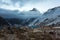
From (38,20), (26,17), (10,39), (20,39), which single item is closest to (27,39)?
(20,39)

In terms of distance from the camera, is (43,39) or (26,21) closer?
(43,39)

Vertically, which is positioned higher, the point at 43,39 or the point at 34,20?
the point at 43,39

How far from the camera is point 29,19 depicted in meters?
122

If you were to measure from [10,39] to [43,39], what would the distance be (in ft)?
12.6

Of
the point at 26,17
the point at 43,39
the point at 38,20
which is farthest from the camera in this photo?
the point at 26,17

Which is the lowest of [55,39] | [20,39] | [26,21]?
[26,21]

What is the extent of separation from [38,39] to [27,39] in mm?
1318

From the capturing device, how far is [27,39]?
17188mm

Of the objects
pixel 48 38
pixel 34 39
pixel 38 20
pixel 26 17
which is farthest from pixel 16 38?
pixel 26 17

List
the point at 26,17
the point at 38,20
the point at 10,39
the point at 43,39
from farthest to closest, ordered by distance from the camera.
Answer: the point at 26,17
the point at 38,20
the point at 43,39
the point at 10,39

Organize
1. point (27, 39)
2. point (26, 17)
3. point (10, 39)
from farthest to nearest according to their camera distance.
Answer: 1. point (26, 17)
2. point (27, 39)
3. point (10, 39)

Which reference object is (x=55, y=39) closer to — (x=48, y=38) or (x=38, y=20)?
(x=48, y=38)

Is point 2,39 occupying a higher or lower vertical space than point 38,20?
higher

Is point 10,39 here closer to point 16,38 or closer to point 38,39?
point 16,38
